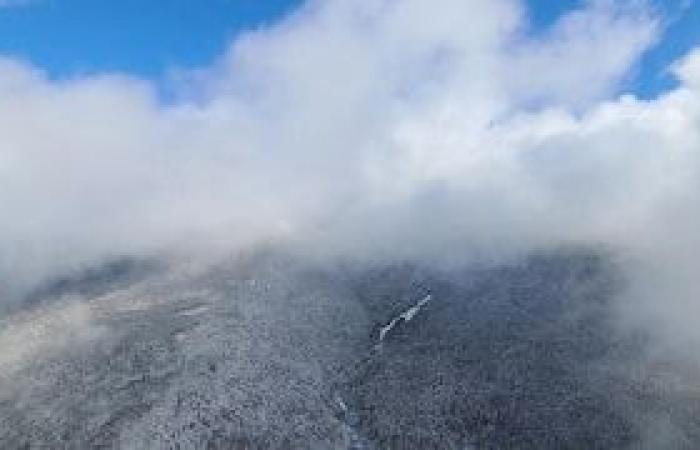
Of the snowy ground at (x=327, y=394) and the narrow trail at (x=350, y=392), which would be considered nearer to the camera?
the snowy ground at (x=327, y=394)

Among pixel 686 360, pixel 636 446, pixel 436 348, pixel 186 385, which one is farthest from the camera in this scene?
pixel 436 348

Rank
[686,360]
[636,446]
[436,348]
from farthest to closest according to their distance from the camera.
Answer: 1. [436,348]
2. [686,360]
3. [636,446]

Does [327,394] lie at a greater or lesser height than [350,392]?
greater

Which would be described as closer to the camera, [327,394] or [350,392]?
[327,394]

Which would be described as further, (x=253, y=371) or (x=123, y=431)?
(x=253, y=371)

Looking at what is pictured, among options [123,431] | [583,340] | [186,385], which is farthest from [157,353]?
[583,340]

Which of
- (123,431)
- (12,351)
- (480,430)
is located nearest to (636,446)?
(480,430)

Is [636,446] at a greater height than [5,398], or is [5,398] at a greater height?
[5,398]

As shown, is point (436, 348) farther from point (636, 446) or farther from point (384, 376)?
point (636, 446)

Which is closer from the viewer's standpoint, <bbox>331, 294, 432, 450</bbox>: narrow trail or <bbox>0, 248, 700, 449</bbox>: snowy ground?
<bbox>0, 248, 700, 449</bbox>: snowy ground
